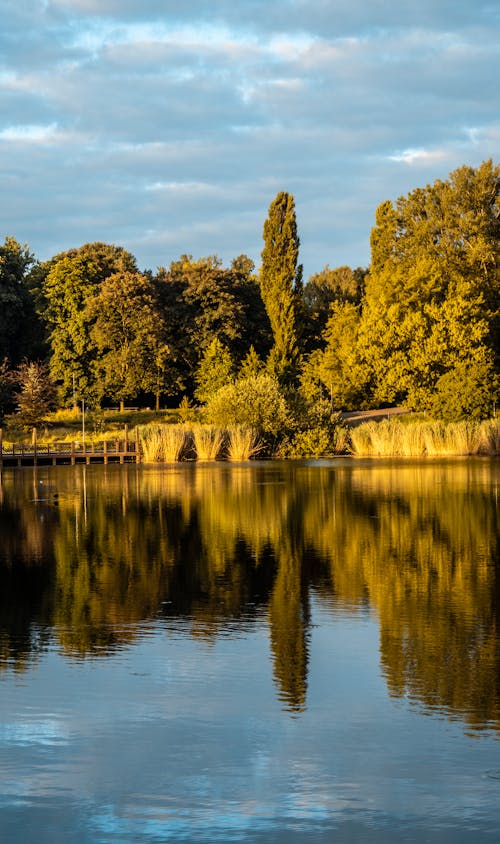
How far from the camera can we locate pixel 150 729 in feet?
25.8

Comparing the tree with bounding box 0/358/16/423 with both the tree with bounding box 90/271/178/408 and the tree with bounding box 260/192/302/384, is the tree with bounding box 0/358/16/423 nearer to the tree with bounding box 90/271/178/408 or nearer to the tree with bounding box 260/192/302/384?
the tree with bounding box 90/271/178/408

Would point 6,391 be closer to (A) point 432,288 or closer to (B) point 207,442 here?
(B) point 207,442

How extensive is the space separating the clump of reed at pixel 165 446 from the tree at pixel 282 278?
22818mm

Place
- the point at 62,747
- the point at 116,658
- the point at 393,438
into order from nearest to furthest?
the point at 62,747, the point at 116,658, the point at 393,438

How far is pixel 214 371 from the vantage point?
76000 mm

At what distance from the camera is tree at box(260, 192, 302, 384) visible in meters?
80.6

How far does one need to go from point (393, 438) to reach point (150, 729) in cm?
5036

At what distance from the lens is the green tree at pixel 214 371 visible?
75.2 metres

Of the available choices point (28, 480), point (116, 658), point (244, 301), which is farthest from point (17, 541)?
point (244, 301)

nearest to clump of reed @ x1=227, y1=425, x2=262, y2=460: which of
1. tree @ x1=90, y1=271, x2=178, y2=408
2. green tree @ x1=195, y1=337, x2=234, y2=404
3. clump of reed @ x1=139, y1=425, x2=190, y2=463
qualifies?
clump of reed @ x1=139, y1=425, x2=190, y2=463

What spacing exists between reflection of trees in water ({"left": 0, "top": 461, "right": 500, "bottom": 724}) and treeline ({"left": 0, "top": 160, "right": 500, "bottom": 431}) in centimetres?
3938

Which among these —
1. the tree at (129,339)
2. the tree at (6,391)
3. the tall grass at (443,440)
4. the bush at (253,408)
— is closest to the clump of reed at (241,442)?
the bush at (253,408)

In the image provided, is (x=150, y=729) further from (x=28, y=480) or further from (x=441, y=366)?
(x=441, y=366)

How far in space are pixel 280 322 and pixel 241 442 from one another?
2476 cm
